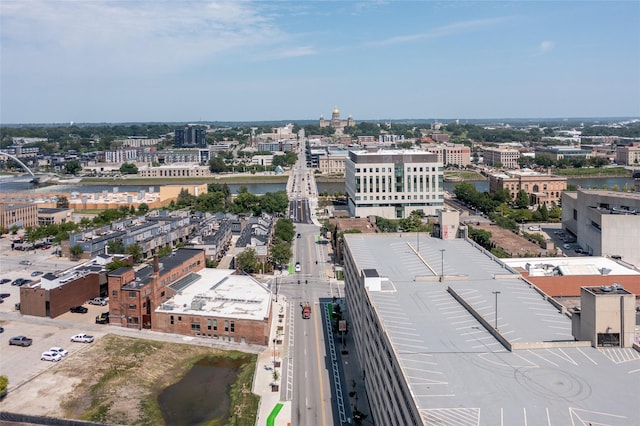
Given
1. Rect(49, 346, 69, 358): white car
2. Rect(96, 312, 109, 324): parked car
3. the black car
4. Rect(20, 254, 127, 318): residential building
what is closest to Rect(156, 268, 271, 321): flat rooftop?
Rect(96, 312, 109, 324): parked car

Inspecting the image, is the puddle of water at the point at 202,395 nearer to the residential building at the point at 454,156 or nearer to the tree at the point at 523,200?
the tree at the point at 523,200

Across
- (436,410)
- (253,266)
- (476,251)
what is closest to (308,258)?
(253,266)

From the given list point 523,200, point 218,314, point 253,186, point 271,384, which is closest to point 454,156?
point 253,186

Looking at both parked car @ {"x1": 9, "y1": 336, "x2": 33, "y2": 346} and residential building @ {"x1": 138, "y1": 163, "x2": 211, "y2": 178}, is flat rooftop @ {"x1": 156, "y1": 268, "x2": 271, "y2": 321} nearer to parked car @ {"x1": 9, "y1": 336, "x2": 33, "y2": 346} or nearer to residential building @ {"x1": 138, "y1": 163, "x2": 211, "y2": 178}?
parked car @ {"x1": 9, "y1": 336, "x2": 33, "y2": 346}

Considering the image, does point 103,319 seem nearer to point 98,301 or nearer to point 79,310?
point 79,310

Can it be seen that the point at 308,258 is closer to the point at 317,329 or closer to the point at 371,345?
the point at 317,329

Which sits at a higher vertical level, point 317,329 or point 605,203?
point 605,203

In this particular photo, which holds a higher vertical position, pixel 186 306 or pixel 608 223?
pixel 608 223
